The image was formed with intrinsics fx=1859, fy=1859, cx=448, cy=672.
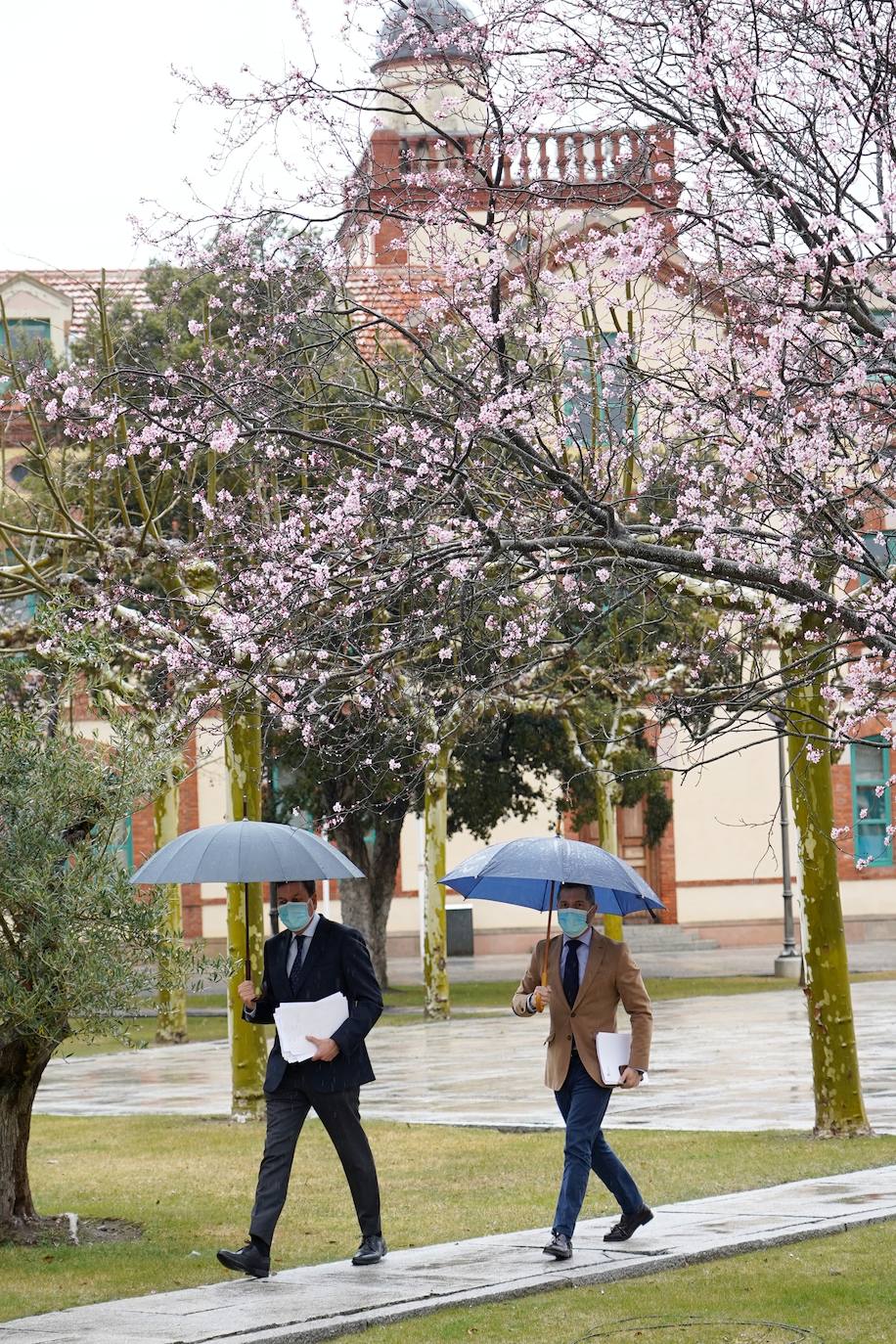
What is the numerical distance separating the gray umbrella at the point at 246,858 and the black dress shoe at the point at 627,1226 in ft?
7.05

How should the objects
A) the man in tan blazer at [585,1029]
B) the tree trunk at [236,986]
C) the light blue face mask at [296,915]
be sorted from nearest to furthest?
the man in tan blazer at [585,1029] → the light blue face mask at [296,915] → the tree trunk at [236,986]

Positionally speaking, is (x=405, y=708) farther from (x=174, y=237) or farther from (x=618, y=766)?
(x=618, y=766)

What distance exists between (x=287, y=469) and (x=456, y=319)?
1702 mm

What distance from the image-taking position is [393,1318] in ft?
24.6

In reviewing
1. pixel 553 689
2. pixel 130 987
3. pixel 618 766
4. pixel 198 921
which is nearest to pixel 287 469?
pixel 130 987

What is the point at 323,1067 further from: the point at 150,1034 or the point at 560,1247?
the point at 150,1034

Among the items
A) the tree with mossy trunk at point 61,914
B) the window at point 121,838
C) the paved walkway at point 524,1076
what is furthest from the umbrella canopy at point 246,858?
the paved walkway at point 524,1076

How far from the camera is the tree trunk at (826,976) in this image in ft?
44.4

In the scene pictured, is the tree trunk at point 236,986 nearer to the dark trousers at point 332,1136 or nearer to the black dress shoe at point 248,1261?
the dark trousers at point 332,1136

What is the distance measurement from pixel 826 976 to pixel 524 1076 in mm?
6683

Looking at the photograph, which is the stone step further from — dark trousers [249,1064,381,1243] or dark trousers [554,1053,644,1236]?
dark trousers [249,1064,381,1243]

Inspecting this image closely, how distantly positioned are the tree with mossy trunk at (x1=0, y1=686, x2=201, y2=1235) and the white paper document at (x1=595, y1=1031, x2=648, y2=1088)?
2472 mm

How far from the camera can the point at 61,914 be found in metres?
9.55

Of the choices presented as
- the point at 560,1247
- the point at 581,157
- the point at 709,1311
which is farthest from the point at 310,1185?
the point at 581,157
